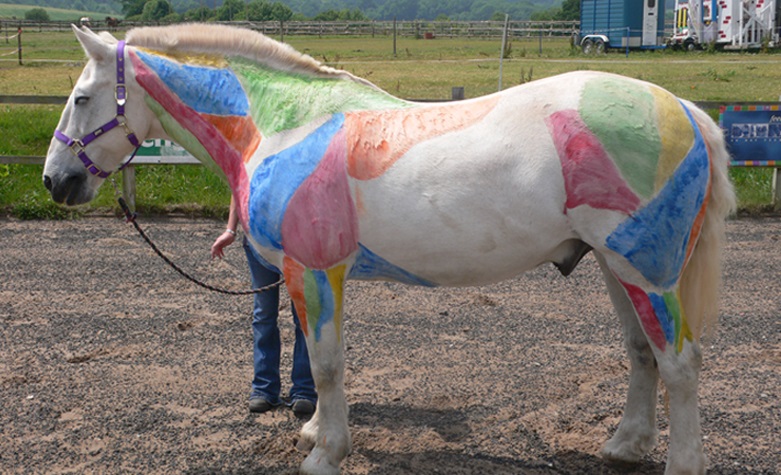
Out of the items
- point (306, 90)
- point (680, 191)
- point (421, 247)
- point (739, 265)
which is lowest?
point (739, 265)

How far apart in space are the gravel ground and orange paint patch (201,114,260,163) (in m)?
1.64

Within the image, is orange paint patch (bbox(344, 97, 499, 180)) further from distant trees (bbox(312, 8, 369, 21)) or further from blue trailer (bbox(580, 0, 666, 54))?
distant trees (bbox(312, 8, 369, 21))

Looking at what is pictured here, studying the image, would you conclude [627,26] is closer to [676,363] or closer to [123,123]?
[676,363]

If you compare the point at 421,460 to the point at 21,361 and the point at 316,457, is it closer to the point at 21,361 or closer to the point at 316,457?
the point at 316,457

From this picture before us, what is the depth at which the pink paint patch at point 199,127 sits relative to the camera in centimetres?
416

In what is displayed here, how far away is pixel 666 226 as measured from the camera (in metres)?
3.66

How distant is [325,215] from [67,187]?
1.34 metres

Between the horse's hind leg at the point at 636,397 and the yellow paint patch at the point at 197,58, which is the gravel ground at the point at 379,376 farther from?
the yellow paint patch at the point at 197,58

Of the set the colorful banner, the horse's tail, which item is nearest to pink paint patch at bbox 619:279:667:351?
the horse's tail

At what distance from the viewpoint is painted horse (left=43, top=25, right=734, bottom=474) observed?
3.67 metres

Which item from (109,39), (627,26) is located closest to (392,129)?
(109,39)

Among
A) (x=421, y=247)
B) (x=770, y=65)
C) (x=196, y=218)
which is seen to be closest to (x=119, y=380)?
(x=421, y=247)

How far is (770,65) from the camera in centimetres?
2698

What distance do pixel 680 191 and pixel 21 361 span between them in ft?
14.6
